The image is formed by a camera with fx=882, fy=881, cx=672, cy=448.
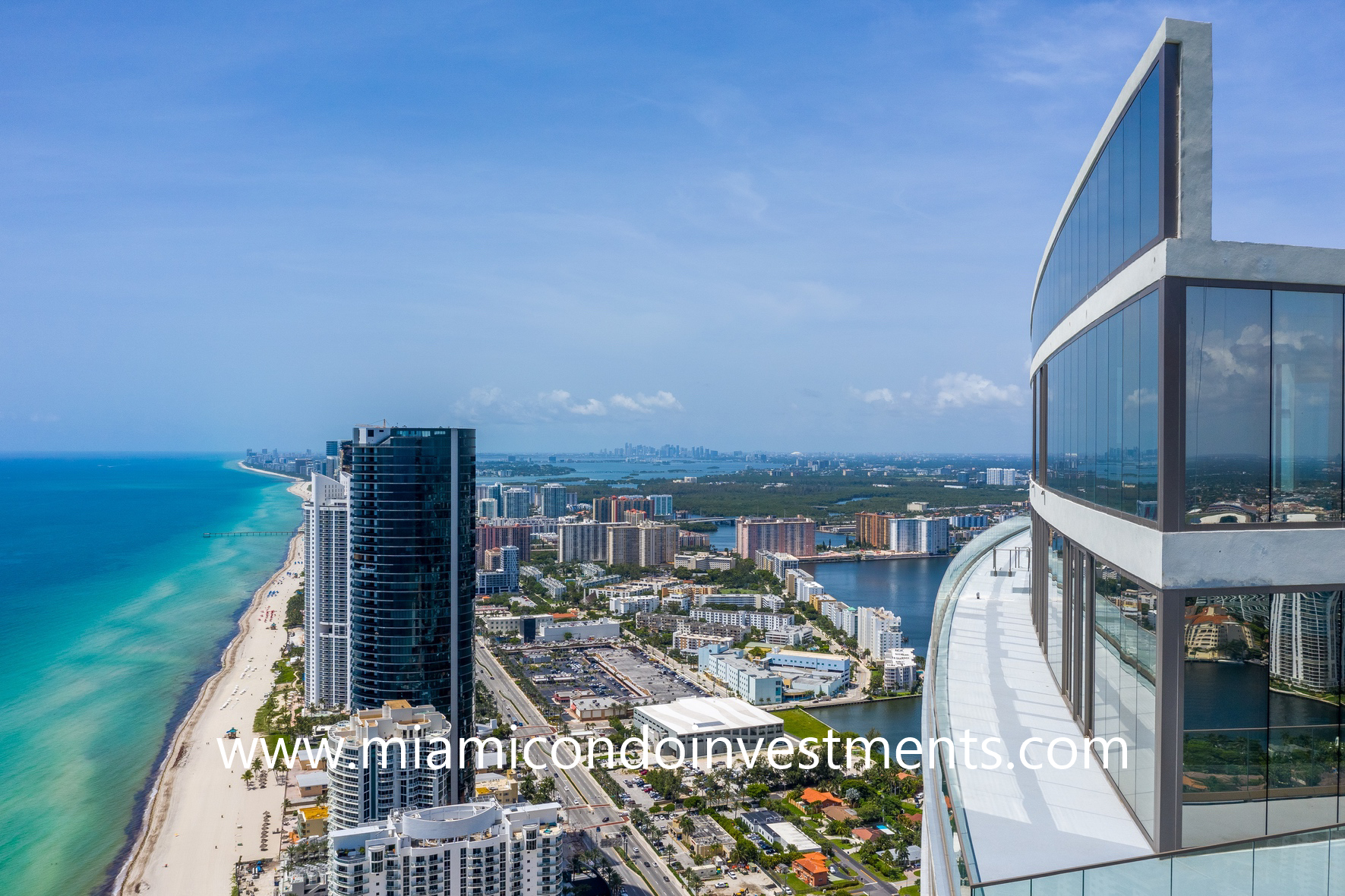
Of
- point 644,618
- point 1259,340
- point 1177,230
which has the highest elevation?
point 1177,230

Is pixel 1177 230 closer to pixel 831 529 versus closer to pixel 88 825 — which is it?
pixel 88 825

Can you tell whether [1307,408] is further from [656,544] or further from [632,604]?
[656,544]

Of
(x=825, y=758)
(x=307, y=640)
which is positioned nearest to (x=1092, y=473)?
(x=825, y=758)

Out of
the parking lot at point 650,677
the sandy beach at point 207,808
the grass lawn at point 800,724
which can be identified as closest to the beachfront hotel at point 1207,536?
the sandy beach at point 207,808

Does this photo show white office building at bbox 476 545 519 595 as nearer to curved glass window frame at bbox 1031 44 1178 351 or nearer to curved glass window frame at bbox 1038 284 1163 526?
curved glass window frame at bbox 1038 284 1163 526

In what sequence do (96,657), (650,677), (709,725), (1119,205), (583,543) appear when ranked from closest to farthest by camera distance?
(1119,205), (709,725), (96,657), (650,677), (583,543)

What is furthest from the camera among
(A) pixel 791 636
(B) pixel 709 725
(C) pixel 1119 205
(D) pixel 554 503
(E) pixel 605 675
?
(D) pixel 554 503

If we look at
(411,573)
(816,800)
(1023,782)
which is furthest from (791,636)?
(1023,782)
